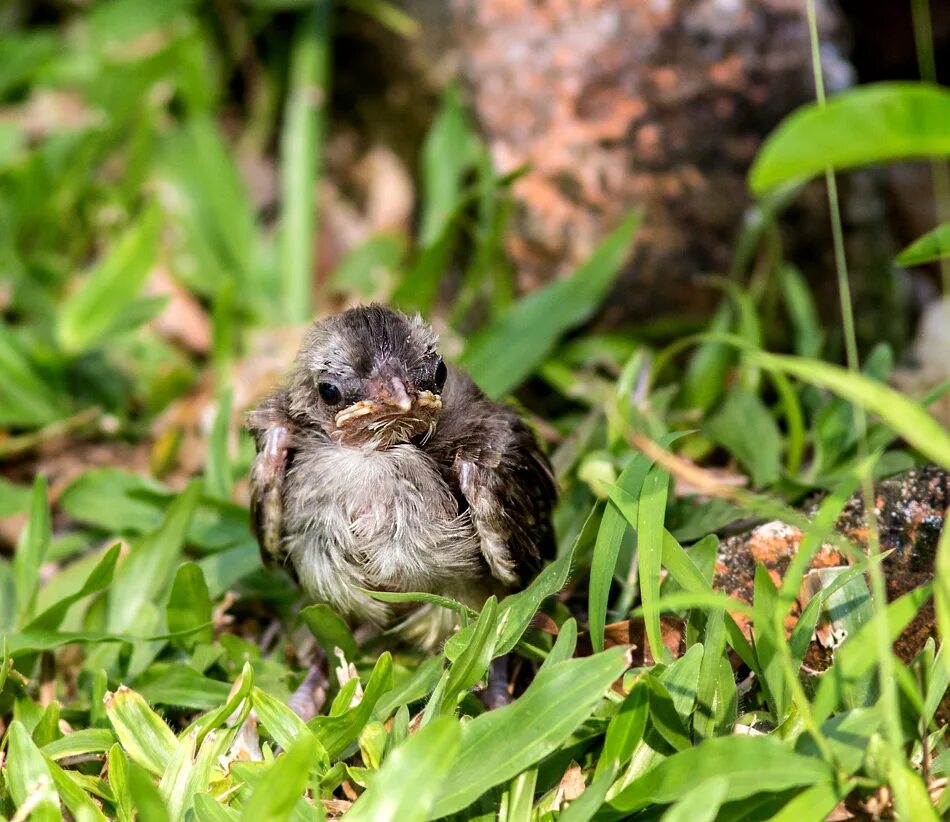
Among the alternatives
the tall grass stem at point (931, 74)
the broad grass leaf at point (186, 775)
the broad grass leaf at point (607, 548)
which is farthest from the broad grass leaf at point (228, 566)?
the tall grass stem at point (931, 74)

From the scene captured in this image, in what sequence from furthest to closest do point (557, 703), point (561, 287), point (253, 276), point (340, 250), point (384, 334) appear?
point (340, 250), point (253, 276), point (561, 287), point (384, 334), point (557, 703)

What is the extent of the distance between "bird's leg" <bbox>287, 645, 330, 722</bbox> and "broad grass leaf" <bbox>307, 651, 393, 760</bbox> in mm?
353

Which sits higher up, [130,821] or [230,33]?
[230,33]

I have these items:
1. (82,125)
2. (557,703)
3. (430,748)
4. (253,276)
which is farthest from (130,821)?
(82,125)

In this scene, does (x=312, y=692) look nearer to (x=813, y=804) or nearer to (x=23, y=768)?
(x=23, y=768)

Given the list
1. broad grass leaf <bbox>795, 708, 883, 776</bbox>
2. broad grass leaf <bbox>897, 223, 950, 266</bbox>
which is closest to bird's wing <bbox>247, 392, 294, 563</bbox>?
broad grass leaf <bbox>795, 708, 883, 776</bbox>

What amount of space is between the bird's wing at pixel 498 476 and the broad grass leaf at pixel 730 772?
0.64 meters

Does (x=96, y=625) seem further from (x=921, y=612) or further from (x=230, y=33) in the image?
(x=230, y=33)

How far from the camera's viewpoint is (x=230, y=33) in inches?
200

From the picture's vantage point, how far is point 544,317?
3912 mm

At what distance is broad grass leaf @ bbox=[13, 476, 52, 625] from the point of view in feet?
9.96

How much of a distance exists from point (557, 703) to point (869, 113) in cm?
119

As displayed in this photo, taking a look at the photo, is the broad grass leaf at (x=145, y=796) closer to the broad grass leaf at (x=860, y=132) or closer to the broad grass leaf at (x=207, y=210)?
the broad grass leaf at (x=860, y=132)

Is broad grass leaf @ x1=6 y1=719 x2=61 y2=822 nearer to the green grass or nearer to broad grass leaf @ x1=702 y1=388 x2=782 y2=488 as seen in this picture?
the green grass
